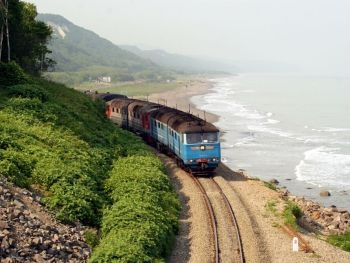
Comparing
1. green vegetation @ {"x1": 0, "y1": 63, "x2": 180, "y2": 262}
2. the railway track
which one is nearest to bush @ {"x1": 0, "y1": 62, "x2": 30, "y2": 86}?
green vegetation @ {"x1": 0, "y1": 63, "x2": 180, "y2": 262}

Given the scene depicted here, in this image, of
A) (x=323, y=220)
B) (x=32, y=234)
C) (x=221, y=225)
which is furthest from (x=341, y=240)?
(x=32, y=234)

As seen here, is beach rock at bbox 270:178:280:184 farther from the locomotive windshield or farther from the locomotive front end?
the locomotive windshield

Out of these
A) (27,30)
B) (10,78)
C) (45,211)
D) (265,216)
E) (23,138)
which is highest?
(27,30)

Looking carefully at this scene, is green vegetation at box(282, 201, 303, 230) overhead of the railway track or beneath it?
beneath

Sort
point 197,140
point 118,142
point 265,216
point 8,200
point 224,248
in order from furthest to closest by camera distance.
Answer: point 118,142, point 197,140, point 265,216, point 224,248, point 8,200

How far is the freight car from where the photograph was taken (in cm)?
3431

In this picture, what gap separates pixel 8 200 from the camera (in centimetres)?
1908

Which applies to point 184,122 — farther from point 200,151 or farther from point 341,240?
point 341,240

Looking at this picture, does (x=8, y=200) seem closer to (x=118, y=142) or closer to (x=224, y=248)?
(x=224, y=248)

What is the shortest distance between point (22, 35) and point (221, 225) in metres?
36.7

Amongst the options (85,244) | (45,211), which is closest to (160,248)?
(85,244)

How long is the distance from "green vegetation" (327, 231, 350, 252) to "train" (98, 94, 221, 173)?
10.6 m

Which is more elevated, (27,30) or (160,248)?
(27,30)

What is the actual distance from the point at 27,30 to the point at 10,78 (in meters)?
16.7
